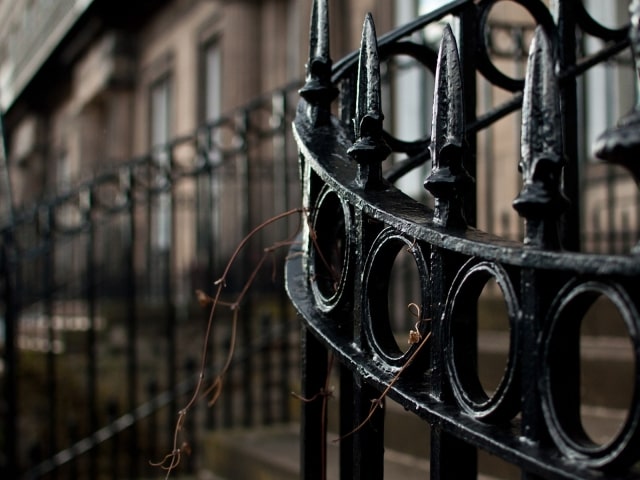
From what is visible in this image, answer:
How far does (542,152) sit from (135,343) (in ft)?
17.4

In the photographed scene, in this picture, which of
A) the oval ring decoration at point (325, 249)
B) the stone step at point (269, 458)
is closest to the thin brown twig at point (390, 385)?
the oval ring decoration at point (325, 249)

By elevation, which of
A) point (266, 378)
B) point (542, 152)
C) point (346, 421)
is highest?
point (542, 152)

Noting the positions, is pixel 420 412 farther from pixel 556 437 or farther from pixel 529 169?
pixel 529 169

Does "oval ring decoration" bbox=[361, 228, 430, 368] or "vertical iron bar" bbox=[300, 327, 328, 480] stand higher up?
"oval ring decoration" bbox=[361, 228, 430, 368]

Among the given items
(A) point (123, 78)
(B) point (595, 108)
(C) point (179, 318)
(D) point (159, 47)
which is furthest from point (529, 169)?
(A) point (123, 78)

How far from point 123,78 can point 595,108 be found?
471 inches

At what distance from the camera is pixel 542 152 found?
99cm

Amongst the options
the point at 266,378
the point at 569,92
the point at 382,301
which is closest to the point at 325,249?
the point at 382,301

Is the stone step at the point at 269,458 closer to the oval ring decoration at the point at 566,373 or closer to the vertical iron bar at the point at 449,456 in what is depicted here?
the vertical iron bar at the point at 449,456

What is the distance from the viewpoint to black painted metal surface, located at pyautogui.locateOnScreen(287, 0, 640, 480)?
942 mm

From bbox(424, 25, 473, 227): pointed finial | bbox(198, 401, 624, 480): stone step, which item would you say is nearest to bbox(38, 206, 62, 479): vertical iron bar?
bbox(198, 401, 624, 480): stone step

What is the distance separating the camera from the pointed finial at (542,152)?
0.98 metres

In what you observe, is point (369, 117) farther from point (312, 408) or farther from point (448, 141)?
point (312, 408)

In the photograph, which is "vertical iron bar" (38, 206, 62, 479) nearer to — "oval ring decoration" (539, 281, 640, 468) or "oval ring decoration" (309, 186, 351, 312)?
"oval ring decoration" (309, 186, 351, 312)
